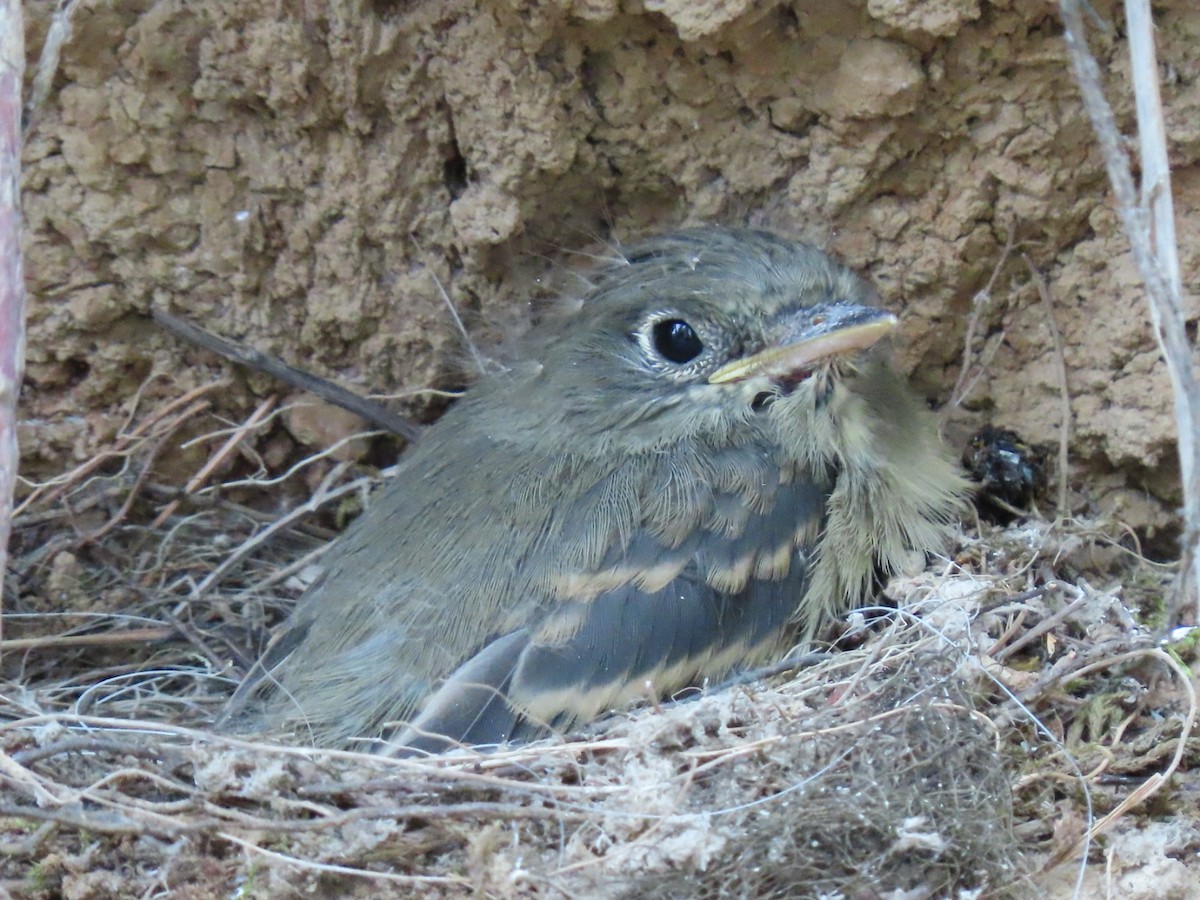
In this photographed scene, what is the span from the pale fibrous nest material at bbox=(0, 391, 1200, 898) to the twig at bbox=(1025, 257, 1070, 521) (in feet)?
1.49

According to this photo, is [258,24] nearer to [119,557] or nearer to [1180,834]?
[119,557]

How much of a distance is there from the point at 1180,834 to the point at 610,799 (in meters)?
0.89

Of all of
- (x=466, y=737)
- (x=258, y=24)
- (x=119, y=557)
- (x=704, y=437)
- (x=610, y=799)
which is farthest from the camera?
(x=119, y=557)

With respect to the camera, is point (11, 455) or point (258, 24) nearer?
point (11, 455)

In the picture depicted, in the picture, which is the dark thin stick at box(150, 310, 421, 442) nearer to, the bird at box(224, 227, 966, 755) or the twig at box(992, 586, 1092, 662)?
the bird at box(224, 227, 966, 755)

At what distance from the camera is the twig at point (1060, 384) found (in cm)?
293

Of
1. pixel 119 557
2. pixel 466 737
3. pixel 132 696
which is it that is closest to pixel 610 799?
pixel 466 737

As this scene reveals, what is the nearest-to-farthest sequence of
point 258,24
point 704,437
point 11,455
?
1. point 11,455
2. point 704,437
3. point 258,24

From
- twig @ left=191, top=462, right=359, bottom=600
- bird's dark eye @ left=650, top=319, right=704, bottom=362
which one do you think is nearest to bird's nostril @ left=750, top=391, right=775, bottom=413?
bird's dark eye @ left=650, top=319, right=704, bottom=362

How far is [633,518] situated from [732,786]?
614mm

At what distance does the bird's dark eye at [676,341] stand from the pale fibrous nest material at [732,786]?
61 cm

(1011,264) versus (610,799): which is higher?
(1011,264)

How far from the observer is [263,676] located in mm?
2684

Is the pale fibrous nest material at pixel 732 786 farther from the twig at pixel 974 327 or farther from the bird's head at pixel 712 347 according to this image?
the twig at pixel 974 327
